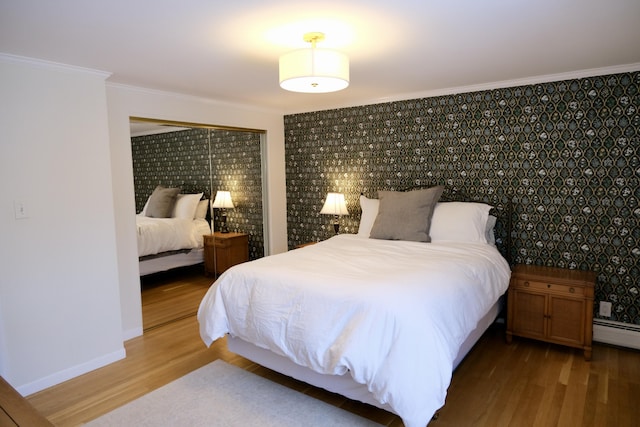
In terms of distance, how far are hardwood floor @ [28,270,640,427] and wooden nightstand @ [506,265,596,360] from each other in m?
0.15

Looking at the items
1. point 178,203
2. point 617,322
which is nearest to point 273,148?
point 178,203

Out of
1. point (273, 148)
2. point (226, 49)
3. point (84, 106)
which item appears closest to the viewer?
point (226, 49)

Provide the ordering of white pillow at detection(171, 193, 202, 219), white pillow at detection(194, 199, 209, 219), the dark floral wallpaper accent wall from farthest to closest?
1. white pillow at detection(194, 199, 209, 219)
2. white pillow at detection(171, 193, 202, 219)
3. the dark floral wallpaper accent wall

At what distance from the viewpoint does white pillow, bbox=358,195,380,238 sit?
13.0 ft

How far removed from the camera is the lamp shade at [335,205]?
4355 millimetres

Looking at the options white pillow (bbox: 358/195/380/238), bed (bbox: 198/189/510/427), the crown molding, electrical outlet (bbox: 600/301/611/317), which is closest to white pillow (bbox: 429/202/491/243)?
bed (bbox: 198/189/510/427)

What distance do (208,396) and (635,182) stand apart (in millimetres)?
3411

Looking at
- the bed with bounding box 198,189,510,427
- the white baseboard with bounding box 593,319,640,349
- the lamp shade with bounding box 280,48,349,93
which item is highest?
the lamp shade with bounding box 280,48,349,93

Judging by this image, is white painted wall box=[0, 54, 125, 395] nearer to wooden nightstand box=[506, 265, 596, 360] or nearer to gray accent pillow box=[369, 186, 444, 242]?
gray accent pillow box=[369, 186, 444, 242]

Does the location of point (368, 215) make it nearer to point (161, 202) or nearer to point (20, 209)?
point (161, 202)

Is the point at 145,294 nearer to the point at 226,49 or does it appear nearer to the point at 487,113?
the point at 226,49

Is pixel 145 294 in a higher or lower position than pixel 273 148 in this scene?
Result: lower

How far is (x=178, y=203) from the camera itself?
3.91 meters

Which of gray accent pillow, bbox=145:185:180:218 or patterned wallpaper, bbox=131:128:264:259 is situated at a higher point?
patterned wallpaper, bbox=131:128:264:259
